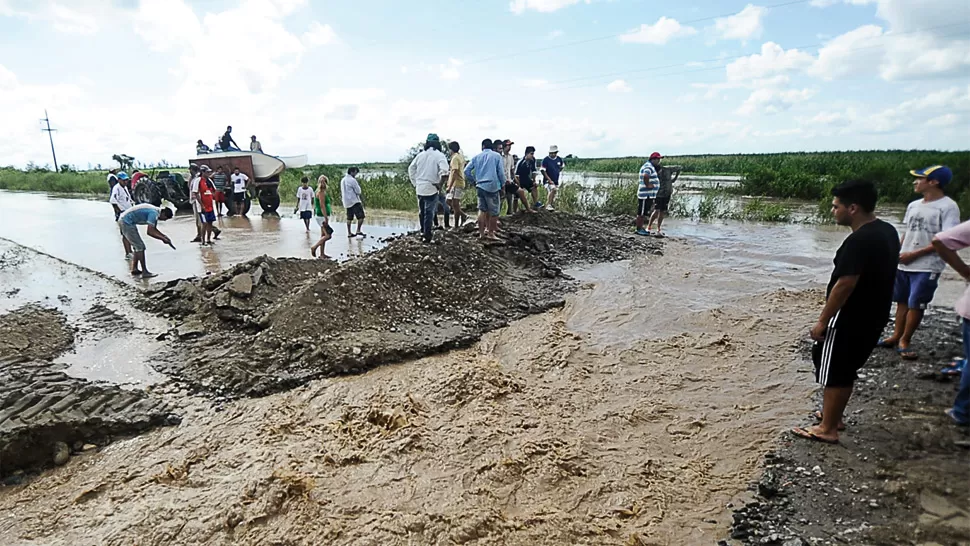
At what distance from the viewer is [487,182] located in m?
8.13

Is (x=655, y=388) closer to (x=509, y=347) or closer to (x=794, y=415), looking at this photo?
(x=794, y=415)

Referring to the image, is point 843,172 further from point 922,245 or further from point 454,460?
point 454,460

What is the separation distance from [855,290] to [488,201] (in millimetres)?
6054

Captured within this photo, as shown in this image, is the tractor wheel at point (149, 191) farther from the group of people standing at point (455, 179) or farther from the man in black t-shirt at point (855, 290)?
the man in black t-shirt at point (855, 290)

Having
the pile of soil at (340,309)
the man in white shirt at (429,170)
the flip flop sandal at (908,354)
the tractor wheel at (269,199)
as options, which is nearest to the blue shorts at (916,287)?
the flip flop sandal at (908,354)

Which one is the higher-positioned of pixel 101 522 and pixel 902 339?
pixel 902 339

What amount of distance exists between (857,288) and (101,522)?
4.40 metres

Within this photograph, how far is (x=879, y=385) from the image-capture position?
384cm

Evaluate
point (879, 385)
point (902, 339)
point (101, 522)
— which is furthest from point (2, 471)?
point (902, 339)

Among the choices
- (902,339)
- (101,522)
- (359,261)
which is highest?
(359,261)

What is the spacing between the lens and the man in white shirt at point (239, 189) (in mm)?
15674

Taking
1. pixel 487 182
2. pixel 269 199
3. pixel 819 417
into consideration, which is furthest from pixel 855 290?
pixel 269 199

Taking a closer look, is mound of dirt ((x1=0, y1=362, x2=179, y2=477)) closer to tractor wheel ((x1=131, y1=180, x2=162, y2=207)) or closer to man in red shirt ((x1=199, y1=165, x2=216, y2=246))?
man in red shirt ((x1=199, y1=165, x2=216, y2=246))

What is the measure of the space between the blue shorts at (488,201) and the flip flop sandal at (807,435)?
580cm
